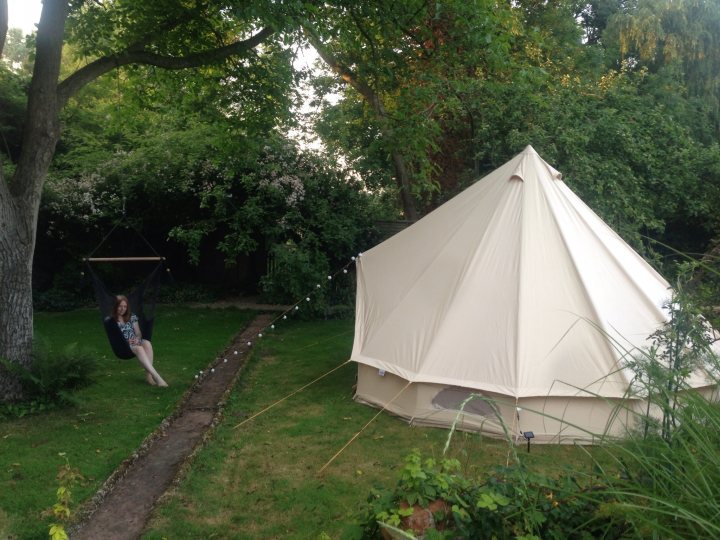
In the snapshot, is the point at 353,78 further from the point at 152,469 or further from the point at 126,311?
the point at 152,469

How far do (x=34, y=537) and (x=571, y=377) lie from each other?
4.62 m

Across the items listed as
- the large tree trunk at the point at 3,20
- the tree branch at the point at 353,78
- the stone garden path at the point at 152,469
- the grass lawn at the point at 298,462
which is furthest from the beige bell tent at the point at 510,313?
the large tree trunk at the point at 3,20

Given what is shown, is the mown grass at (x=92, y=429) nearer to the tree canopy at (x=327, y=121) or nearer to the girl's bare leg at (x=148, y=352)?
the girl's bare leg at (x=148, y=352)

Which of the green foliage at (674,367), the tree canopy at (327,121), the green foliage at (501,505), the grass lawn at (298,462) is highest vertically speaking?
the tree canopy at (327,121)

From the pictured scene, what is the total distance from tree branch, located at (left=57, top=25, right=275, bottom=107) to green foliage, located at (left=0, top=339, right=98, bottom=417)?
2.72 m

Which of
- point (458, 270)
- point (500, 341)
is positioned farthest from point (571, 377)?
point (458, 270)

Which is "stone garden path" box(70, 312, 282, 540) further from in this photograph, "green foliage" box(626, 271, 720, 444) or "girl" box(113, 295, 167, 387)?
"green foliage" box(626, 271, 720, 444)

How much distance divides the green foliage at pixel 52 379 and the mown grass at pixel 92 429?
144 millimetres

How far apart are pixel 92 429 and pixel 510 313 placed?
14.3 feet

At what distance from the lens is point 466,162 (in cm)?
1341

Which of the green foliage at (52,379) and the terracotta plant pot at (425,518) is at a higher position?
the terracotta plant pot at (425,518)

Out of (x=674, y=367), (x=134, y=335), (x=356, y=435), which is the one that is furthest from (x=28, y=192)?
(x=674, y=367)

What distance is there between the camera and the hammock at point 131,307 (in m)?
8.24

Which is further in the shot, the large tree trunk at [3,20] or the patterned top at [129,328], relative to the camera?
the patterned top at [129,328]
